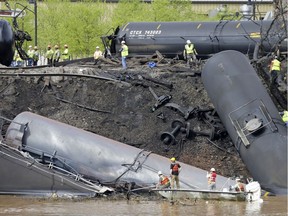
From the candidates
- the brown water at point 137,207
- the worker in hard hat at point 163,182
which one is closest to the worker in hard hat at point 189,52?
the worker in hard hat at point 163,182

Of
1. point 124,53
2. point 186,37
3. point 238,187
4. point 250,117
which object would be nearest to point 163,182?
point 238,187

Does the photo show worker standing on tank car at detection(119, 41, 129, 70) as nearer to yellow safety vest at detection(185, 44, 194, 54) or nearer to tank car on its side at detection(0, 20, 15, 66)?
yellow safety vest at detection(185, 44, 194, 54)

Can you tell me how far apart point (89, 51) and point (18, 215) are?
35.2 m

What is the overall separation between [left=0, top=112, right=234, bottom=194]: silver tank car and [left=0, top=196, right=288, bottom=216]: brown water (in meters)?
1.16

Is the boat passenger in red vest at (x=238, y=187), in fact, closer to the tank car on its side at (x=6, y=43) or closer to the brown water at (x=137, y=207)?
the brown water at (x=137, y=207)

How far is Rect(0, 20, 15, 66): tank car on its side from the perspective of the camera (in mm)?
33281

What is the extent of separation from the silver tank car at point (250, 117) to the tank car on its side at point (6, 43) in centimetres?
1061

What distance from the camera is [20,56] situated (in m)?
37.5

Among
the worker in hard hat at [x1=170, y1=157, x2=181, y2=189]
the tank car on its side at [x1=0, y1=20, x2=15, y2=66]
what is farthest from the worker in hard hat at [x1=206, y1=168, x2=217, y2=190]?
the tank car on its side at [x1=0, y1=20, x2=15, y2=66]

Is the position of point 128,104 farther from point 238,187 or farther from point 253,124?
point 238,187

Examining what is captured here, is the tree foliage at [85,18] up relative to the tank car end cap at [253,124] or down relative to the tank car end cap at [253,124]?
up

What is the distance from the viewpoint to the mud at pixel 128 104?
25.5 m

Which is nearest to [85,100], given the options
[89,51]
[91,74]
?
[91,74]

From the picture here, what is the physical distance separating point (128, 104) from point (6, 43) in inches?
309
